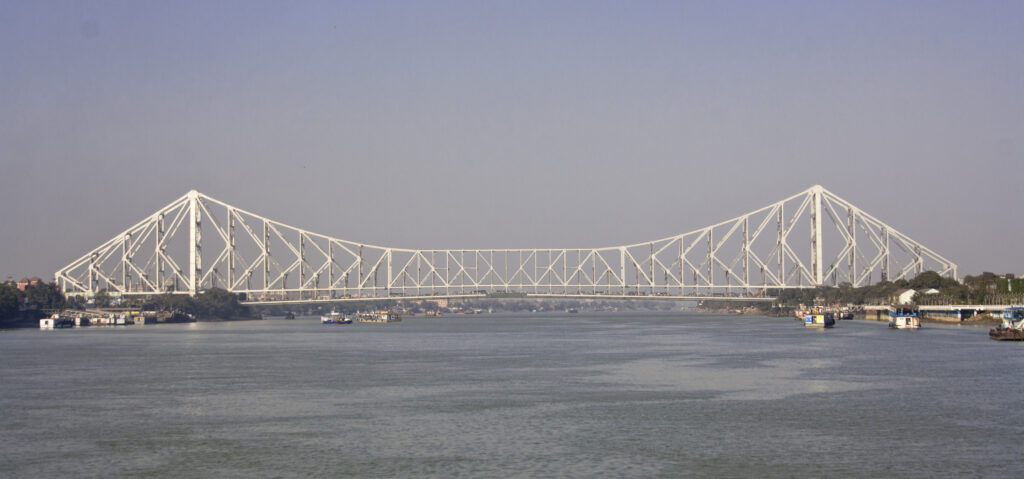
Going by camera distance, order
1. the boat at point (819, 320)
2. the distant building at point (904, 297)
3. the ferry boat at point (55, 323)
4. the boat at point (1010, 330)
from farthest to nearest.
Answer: the distant building at point (904, 297) < the ferry boat at point (55, 323) < the boat at point (819, 320) < the boat at point (1010, 330)

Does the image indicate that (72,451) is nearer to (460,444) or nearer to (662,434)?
(460,444)

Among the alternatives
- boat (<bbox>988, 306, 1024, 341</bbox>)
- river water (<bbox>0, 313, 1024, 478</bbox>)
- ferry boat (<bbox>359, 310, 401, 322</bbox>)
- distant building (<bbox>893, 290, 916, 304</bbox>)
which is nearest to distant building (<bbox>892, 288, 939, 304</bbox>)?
distant building (<bbox>893, 290, 916, 304</bbox>)

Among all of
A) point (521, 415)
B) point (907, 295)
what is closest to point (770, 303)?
point (907, 295)

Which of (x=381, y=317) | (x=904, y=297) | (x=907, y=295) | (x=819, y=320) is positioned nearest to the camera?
(x=819, y=320)

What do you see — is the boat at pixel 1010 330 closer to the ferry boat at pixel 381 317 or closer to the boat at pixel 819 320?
the boat at pixel 819 320

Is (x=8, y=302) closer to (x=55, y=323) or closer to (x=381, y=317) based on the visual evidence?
(x=55, y=323)

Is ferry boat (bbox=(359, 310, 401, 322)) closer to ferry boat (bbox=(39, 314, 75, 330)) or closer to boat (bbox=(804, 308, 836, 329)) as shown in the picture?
ferry boat (bbox=(39, 314, 75, 330))

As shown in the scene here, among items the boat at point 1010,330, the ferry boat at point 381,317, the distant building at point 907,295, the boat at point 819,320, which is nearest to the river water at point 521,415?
the boat at point 1010,330

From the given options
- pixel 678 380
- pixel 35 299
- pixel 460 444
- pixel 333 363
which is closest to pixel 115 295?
pixel 35 299
